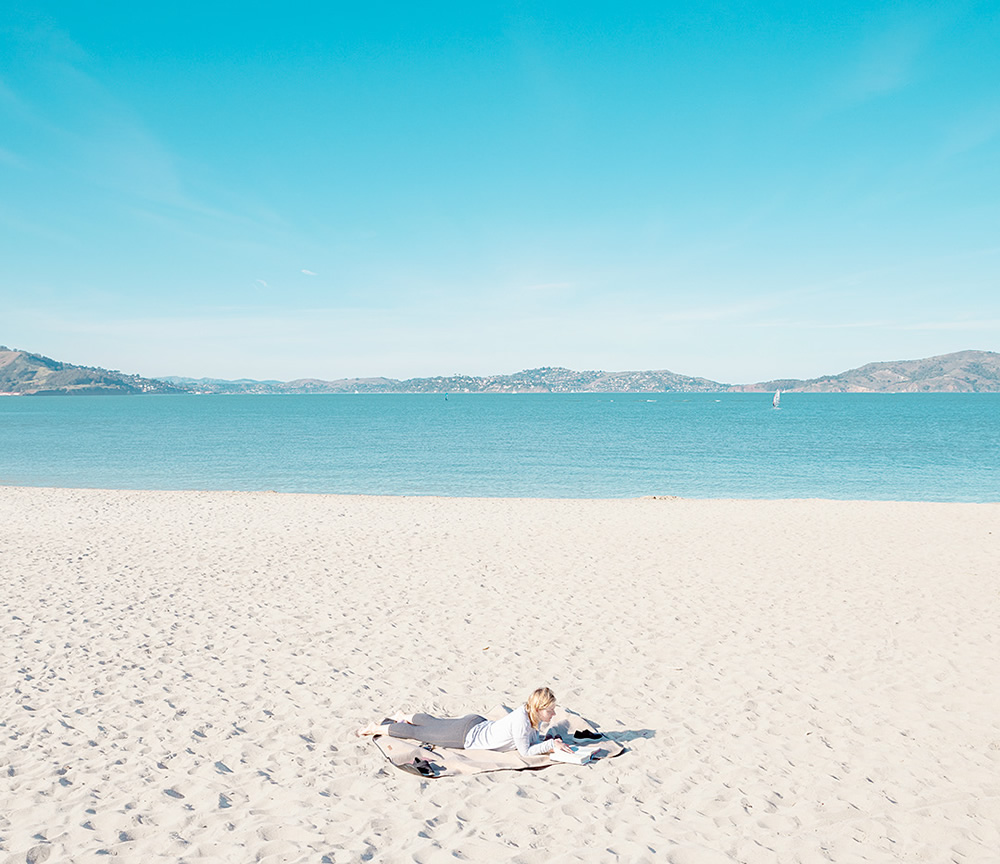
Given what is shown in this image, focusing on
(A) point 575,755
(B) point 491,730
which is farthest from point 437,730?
(A) point 575,755

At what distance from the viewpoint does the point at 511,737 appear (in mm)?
6055

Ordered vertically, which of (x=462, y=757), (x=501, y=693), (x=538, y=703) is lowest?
(x=501, y=693)

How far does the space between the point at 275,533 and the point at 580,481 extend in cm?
1889

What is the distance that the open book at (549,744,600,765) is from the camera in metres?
5.97

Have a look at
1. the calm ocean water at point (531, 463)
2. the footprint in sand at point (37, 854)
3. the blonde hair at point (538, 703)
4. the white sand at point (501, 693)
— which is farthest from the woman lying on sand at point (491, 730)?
the calm ocean water at point (531, 463)

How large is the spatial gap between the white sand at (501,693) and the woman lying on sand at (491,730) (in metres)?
0.29

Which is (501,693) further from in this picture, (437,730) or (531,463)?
(531,463)

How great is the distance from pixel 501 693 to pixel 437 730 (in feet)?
5.27

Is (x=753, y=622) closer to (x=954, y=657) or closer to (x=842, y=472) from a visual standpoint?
(x=954, y=657)

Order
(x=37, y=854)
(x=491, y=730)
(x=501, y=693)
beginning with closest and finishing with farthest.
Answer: (x=37, y=854)
(x=491, y=730)
(x=501, y=693)

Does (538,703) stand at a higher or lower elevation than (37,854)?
higher

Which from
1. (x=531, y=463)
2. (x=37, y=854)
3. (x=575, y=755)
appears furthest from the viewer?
(x=531, y=463)

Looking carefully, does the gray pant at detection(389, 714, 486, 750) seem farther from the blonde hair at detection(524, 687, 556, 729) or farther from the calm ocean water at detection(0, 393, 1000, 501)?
the calm ocean water at detection(0, 393, 1000, 501)

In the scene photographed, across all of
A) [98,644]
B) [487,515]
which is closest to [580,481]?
[487,515]
